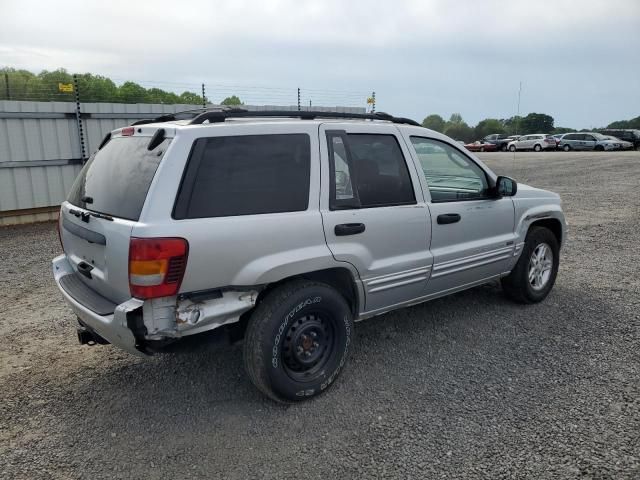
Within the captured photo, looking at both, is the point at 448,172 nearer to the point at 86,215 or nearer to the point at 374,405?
the point at 374,405

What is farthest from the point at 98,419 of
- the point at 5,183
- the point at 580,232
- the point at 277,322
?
the point at 580,232

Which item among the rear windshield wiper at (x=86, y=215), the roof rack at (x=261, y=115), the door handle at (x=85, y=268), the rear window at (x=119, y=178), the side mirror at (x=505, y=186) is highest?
the roof rack at (x=261, y=115)

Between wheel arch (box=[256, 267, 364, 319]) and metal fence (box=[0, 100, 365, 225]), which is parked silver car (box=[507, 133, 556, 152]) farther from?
wheel arch (box=[256, 267, 364, 319])

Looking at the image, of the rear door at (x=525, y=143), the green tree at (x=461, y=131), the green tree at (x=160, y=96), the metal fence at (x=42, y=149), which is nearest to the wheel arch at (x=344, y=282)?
the metal fence at (x=42, y=149)

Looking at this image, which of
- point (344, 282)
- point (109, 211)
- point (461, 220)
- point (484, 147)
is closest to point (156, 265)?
point (109, 211)

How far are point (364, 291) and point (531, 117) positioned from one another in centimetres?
7544

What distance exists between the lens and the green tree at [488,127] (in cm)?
8084

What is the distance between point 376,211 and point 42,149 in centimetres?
807

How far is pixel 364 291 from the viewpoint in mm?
3516

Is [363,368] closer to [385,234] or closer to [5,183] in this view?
[385,234]

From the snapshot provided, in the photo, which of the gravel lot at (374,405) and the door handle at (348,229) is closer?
the gravel lot at (374,405)

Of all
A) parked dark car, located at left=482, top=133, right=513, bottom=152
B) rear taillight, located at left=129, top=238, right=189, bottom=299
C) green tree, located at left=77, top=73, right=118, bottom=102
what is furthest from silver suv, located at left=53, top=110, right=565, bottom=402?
parked dark car, located at left=482, top=133, right=513, bottom=152

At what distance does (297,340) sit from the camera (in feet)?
10.5

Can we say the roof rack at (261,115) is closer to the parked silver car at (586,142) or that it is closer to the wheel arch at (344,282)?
the wheel arch at (344,282)
